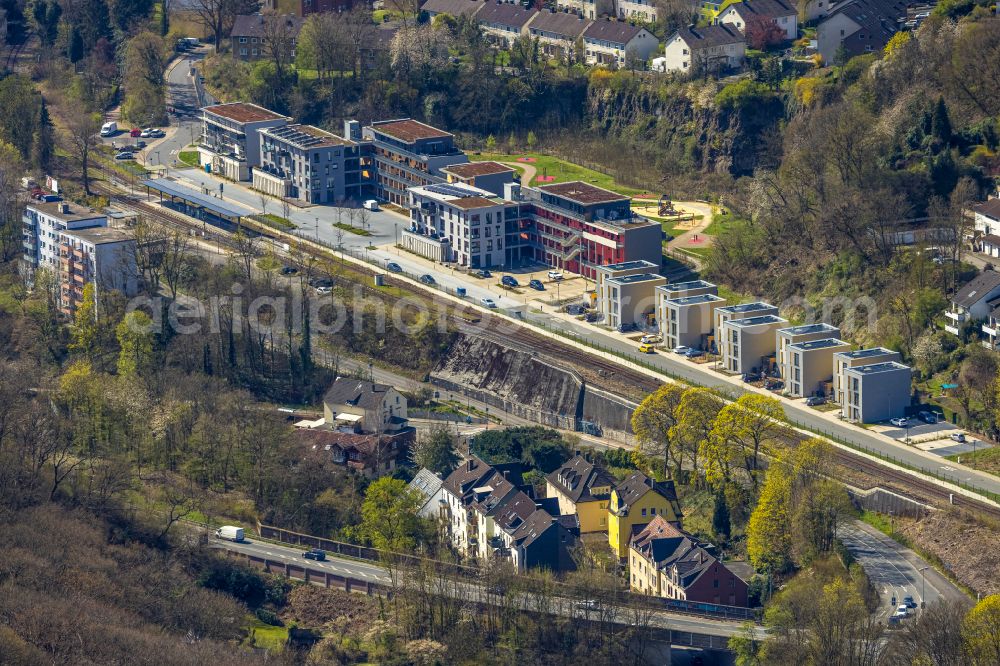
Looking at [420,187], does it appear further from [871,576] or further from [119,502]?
[871,576]

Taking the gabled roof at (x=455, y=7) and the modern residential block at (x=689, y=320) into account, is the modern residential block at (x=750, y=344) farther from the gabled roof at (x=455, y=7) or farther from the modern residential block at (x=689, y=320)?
the gabled roof at (x=455, y=7)

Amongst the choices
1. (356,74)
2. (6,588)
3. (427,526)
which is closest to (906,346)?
(427,526)

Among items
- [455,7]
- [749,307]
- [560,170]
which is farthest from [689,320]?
[455,7]

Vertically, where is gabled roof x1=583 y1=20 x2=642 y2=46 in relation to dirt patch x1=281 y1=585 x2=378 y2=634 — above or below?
above

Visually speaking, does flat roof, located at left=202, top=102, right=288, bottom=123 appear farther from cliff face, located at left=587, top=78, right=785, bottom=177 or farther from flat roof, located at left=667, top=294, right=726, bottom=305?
flat roof, located at left=667, top=294, right=726, bottom=305

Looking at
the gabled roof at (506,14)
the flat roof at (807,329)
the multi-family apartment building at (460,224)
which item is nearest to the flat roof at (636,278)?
the flat roof at (807,329)

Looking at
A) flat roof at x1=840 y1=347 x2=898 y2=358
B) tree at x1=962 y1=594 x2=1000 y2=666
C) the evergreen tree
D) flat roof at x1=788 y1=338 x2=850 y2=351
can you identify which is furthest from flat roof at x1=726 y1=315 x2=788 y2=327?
tree at x1=962 y1=594 x2=1000 y2=666
